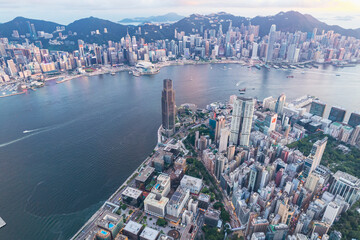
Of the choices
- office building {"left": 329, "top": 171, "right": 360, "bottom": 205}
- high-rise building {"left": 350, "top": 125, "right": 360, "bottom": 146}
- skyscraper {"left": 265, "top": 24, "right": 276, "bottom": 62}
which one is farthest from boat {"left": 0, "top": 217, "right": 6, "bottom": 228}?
skyscraper {"left": 265, "top": 24, "right": 276, "bottom": 62}

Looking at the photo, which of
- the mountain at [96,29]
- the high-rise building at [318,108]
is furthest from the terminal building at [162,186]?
the mountain at [96,29]

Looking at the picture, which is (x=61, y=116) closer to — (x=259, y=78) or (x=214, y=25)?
(x=259, y=78)

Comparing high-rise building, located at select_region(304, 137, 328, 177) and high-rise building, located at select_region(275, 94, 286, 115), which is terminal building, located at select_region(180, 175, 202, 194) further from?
high-rise building, located at select_region(275, 94, 286, 115)

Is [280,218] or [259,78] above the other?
[259,78]

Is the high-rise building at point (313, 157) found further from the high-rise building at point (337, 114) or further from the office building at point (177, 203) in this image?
the high-rise building at point (337, 114)

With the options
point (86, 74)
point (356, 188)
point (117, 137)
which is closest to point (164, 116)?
point (117, 137)
